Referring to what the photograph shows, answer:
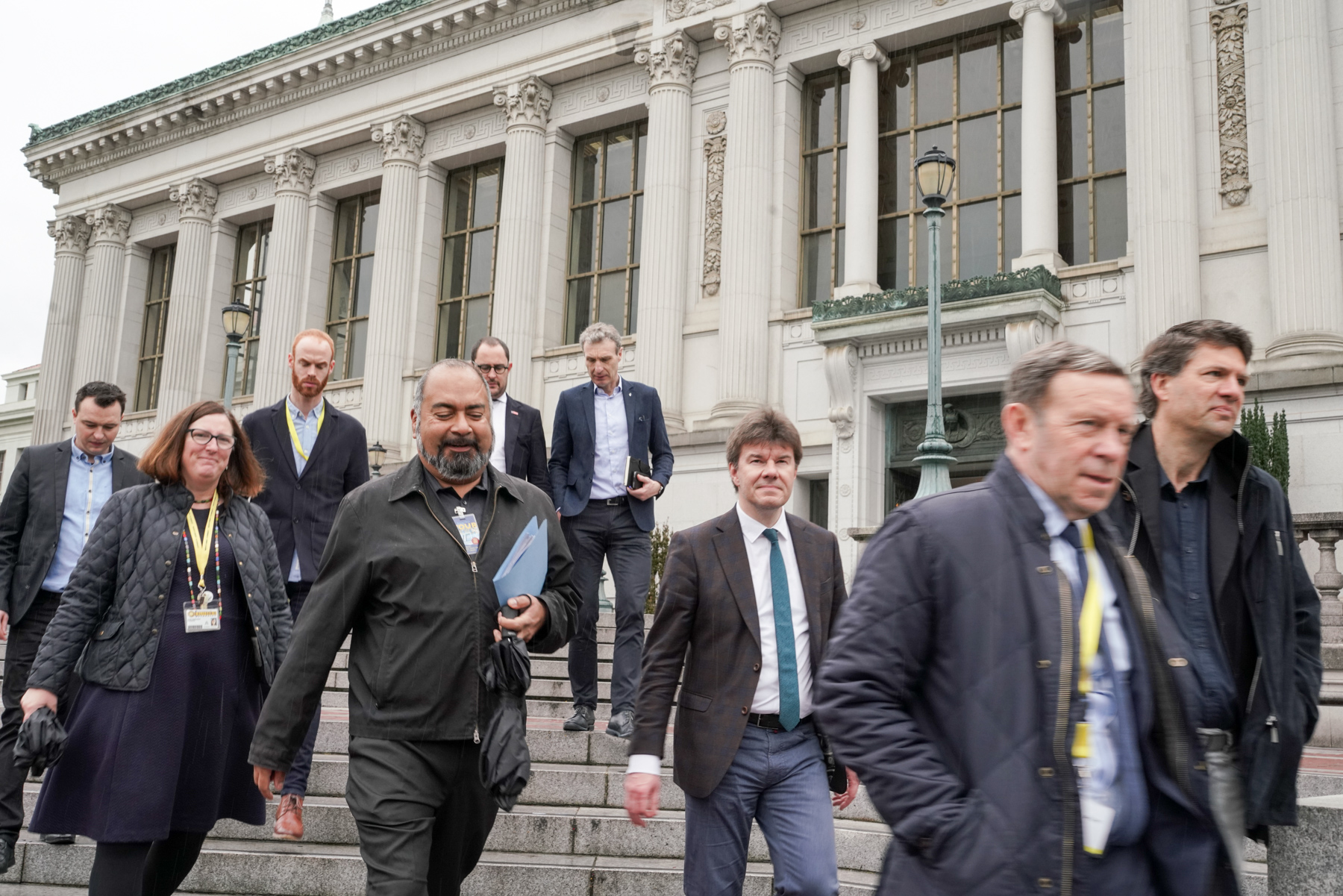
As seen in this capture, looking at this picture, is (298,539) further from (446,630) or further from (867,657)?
(867,657)

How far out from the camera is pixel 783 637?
3932 millimetres

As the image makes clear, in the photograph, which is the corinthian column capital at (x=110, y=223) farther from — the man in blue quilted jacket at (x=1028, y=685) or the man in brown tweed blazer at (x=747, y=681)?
the man in blue quilted jacket at (x=1028, y=685)

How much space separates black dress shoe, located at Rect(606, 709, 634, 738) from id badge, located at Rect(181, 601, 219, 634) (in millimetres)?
3058

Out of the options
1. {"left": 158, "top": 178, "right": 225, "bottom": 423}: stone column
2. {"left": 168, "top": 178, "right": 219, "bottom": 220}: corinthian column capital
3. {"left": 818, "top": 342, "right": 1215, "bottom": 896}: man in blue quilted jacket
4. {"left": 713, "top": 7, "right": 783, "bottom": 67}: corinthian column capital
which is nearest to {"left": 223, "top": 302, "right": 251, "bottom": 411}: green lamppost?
{"left": 713, "top": 7, "right": 783, "bottom": 67}: corinthian column capital

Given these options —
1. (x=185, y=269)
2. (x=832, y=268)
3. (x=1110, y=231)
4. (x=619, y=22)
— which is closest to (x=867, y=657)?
(x=1110, y=231)

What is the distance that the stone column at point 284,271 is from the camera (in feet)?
93.4

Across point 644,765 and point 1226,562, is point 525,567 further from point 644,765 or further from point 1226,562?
point 1226,562

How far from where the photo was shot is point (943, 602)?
236 centimetres

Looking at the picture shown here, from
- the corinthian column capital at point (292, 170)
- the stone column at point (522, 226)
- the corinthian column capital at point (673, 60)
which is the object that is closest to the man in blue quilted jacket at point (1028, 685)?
the corinthian column capital at point (673, 60)

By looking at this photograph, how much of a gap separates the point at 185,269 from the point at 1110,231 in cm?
2387

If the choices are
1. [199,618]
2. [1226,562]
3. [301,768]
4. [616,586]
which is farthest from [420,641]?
[616,586]

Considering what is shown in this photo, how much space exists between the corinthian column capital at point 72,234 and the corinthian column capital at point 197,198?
4639 mm

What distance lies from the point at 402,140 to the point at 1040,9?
14650mm

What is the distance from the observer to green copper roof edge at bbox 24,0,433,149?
87.4 feet
